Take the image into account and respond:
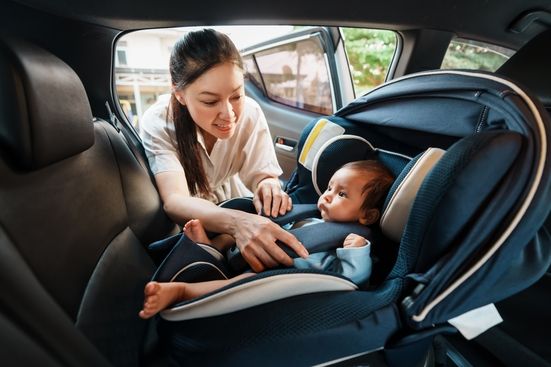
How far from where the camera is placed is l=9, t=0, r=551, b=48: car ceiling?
1040 mm

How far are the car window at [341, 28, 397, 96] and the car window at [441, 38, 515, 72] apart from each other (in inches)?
14.5

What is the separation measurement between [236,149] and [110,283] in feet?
2.52

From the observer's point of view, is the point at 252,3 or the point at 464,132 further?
the point at 252,3

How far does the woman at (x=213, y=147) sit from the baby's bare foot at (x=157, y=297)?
0.79ft

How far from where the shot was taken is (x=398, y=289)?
78 cm

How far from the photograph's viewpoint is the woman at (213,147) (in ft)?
3.32

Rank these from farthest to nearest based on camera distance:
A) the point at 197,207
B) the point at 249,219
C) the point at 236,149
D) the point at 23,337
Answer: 1. the point at 236,149
2. the point at 197,207
3. the point at 249,219
4. the point at 23,337

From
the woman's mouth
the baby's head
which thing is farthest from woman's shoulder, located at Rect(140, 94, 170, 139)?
the baby's head

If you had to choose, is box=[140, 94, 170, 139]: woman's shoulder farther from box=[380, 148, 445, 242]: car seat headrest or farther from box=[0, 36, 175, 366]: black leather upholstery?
box=[380, 148, 445, 242]: car seat headrest

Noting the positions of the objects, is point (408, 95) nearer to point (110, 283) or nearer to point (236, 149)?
point (236, 149)

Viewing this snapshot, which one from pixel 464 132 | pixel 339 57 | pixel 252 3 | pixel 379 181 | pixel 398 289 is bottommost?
pixel 398 289

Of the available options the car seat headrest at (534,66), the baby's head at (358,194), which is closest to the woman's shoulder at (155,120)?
the baby's head at (358,194)

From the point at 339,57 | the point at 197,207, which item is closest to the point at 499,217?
the point at 197,207

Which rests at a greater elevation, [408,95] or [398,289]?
[408,95]
